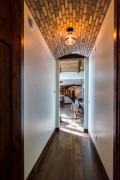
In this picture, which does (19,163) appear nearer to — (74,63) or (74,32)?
(74,32)

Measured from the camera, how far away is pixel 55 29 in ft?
6.59

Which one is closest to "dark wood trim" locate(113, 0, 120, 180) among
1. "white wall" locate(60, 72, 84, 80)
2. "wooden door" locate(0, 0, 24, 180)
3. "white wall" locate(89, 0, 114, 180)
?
"white wall" locate(89, 0, 114, 180)

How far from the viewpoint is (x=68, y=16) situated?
1.71 metres

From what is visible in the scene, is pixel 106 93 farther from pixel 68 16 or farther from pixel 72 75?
pixel 72 75

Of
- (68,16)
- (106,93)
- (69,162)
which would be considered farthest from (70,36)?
(69,162)

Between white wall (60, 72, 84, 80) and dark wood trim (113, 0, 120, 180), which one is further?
white wall (60, 72, 84, 80)

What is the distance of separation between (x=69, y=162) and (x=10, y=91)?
6.06ft

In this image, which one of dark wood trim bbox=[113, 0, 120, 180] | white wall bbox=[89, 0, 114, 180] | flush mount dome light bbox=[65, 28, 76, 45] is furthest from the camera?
flush mount dome light bbox=[65, 28, 76, 45]

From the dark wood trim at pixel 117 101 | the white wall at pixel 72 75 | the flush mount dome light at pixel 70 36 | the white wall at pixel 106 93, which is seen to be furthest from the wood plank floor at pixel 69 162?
the white wall at pixel 72 75

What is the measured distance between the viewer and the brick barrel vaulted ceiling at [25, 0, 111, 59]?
4.71 feet

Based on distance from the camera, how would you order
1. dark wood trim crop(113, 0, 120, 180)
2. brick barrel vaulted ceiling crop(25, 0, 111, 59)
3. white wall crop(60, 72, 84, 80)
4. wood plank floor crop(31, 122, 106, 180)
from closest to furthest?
dark wood trim crop(113, 0, 120, 180) < brick barrel vaulted ceiling crop(25, 0, 111, 59) < wood plank floor crop(31, 122, 106, 180) < white wall crop(60, 72, 84, 80)

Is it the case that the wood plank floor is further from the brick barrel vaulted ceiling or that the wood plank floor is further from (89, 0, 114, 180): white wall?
the brick barrel vaulted ceiling

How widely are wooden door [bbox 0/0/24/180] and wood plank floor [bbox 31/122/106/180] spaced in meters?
0.79

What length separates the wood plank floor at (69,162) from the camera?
161cm
